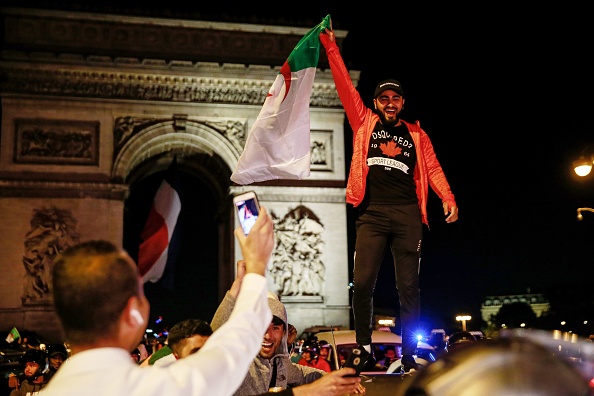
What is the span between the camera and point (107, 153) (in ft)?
77.5

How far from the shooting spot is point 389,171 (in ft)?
17.7

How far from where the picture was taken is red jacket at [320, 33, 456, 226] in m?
5.39

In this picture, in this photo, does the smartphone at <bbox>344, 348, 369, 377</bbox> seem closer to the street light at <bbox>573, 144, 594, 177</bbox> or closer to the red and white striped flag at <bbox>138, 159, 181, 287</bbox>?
the street light at <bbox>573, 144, 594, 177</bbox>

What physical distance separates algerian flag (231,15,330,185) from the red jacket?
0.30m

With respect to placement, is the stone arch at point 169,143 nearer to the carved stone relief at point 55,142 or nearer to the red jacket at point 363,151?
the carved stone relief at point 55,142

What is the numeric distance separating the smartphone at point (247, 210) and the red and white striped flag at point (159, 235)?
16.3m

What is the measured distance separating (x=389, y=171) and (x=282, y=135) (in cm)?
91

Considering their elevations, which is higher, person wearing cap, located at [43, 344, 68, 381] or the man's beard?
the man's beard

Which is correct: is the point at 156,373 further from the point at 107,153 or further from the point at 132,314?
the point at 107,153

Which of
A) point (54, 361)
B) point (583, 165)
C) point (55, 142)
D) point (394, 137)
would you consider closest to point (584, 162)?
point (583, 165)

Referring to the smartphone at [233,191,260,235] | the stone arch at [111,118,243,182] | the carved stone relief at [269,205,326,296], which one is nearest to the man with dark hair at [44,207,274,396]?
the smartphone at [233,191,260,235]

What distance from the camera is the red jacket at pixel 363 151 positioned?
539 cm

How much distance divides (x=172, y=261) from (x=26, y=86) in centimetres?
822

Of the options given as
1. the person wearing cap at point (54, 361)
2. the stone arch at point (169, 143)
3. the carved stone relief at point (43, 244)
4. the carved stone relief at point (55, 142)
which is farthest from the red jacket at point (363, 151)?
the carved stone relief at point (55, 142)
